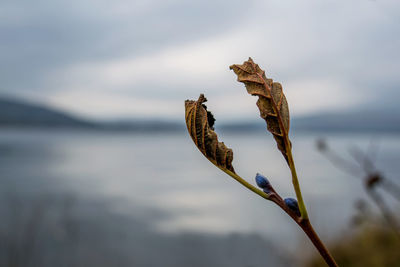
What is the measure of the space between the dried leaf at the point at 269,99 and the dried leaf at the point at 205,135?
9 cm

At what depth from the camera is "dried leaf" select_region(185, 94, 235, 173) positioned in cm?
64

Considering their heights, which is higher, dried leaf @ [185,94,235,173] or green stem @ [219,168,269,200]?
dried leaf @ [185,94,235,173]

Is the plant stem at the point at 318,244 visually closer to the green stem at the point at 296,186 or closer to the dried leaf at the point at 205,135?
the green stem at the point at 296,186

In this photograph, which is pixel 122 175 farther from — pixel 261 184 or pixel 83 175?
pixel 261 184

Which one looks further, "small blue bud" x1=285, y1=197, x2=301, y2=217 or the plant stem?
"small blue bud" x1=285, y1=197, x2=301, y2=217

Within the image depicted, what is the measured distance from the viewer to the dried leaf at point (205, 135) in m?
0.64

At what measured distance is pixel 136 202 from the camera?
763 inches

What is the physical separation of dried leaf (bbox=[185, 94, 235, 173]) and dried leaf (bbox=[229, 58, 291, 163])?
87 mm

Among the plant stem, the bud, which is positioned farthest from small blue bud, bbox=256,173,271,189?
the plant stem

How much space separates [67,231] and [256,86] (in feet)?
41.2

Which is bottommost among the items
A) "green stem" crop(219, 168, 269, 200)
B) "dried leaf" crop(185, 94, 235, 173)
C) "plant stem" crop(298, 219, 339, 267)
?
"plant stem" crop(298, 219, 339, 267)

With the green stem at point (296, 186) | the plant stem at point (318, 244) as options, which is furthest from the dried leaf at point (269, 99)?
the plant stem at point (318, 244)

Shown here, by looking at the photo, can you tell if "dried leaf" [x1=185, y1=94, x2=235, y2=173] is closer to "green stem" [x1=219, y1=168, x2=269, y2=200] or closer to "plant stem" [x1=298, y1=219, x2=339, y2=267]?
"green stem" [x1=219, y1=168, x2=269, y2=200]

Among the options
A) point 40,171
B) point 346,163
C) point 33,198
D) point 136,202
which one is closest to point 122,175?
point 40,171
